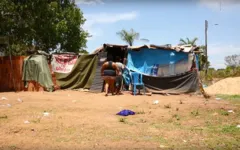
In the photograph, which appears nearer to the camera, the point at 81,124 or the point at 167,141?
the point at 167,141

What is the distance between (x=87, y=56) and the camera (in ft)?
51.8

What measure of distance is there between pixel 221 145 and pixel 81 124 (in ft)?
9.19

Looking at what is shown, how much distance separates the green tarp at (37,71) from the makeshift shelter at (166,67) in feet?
12.9

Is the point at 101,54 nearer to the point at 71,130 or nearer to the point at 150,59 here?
the point at 150,59

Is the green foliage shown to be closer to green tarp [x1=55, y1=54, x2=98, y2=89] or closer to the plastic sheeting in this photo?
green tarp [x1=55, y1=54, x2=98, y2=89]

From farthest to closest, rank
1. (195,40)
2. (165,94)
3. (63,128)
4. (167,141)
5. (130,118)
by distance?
(195,40) < (165,94) < (130,118) < (63,128) < (167,141)

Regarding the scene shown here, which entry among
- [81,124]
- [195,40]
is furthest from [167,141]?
[195,40]

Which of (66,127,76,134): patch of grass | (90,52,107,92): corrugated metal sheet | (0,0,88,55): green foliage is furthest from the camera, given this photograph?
(0,0,88,55): green foliage

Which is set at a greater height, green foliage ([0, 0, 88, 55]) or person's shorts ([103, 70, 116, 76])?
green foliage ([0, 0, 88, 55])

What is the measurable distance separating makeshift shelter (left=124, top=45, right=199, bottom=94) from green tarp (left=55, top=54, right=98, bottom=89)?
1.94 metres

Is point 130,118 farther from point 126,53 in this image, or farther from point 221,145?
point 126,53

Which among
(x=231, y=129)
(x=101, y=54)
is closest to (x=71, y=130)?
(x=231, y=129)

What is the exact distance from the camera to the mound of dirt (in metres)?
17.6

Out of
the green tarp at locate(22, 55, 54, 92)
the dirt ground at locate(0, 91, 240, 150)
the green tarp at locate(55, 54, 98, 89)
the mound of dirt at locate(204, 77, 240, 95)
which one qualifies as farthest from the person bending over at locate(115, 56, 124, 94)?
the mound of dirt at locate(204, 77, 240, 95)
